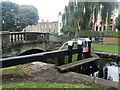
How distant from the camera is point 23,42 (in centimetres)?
891

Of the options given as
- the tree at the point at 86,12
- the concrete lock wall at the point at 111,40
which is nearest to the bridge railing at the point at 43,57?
the concrete lock wall at the point at 111,40

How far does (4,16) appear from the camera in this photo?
24578 millimetres

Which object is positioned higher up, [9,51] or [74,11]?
[74,11]

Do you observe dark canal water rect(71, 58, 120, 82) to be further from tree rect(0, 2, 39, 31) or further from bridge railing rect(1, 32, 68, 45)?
tree rect(0, 2, 39, 31)

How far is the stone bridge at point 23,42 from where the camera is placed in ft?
25.1

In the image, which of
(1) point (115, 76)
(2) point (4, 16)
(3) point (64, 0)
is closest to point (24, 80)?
(1) point (115, 76)

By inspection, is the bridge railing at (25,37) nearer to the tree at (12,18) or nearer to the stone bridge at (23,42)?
the stone bridge at (23,42)

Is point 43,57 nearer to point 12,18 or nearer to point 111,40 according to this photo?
point 111,40

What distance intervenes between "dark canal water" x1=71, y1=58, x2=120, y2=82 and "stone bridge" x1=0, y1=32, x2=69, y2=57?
459 cm

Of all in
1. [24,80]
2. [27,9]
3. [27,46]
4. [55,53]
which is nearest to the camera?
[24,80]

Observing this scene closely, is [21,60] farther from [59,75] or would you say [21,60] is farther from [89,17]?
[89,17]

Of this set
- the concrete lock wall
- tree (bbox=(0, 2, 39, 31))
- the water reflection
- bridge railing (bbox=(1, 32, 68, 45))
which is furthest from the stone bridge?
tree (bbox=(0, 2, 39, 31))

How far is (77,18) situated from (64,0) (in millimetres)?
3137

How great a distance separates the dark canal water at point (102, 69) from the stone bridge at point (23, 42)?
15.1ft
